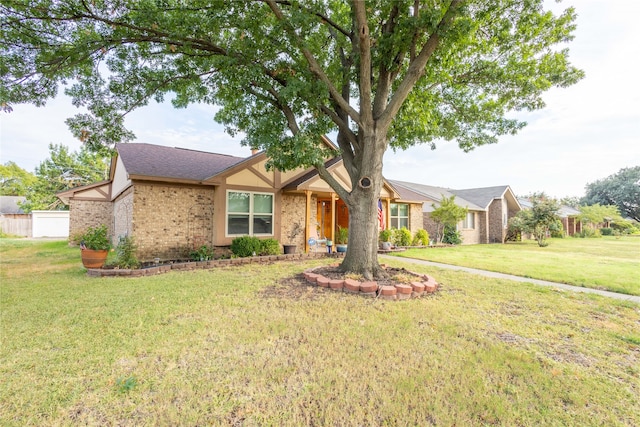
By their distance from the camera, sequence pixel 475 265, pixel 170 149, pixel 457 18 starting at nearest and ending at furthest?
pixel 457 18
pixel 475 265
pixel 170 149

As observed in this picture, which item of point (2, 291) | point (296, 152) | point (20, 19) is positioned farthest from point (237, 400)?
point (20, 19)

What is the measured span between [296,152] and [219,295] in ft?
11.9

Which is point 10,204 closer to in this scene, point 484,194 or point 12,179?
point 12,179

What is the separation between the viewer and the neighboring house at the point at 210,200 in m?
9.55

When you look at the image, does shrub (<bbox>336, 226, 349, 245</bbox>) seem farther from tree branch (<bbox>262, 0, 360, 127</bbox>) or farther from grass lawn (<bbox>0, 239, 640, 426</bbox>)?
grass lawn (<bbox>0, 239, 640, 426</bbox>)

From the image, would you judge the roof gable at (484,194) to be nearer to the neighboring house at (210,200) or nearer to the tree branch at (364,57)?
the neighboring house at (210,200)

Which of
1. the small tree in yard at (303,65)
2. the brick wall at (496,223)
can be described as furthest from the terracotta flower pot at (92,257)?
the brick wall at (496,223)

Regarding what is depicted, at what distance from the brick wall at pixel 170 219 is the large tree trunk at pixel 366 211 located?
618 cm

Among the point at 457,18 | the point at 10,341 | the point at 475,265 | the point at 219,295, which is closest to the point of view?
the point at 10,341

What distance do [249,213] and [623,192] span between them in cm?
6058

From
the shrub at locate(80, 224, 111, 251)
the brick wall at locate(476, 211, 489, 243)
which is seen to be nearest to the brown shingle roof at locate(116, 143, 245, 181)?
the shrub at locate(80, 224, 111, 251)

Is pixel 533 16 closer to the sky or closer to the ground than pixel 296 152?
closer to the sky

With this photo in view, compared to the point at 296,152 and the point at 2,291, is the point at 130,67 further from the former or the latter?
the point at 2,291

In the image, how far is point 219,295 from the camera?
566 cm
